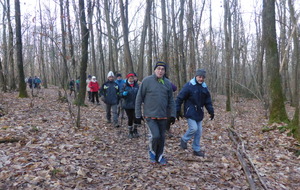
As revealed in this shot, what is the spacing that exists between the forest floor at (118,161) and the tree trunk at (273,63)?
1.17 m

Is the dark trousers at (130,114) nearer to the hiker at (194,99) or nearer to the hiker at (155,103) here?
the hiker at (194,99)

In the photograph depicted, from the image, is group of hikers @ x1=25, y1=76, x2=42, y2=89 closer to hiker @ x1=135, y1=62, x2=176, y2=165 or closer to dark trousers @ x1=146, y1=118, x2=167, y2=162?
hiker @ x1=135, y1=62, x2=176, y2=165

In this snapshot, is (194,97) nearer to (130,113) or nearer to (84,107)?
(130,113)

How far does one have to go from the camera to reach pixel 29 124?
6.97 metres

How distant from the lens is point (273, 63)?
338 inches

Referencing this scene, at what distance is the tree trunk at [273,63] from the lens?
8562 mm

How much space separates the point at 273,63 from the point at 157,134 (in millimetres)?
6327

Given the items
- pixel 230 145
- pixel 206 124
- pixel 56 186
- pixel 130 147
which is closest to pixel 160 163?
pixel 130 147

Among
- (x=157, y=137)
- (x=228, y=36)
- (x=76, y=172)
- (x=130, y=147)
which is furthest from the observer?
(x=228, y=36)

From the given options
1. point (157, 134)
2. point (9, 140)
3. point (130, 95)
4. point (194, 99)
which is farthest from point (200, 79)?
point (9, 140)

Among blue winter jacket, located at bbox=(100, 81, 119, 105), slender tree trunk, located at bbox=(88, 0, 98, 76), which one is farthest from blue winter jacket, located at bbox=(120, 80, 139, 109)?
slender tree trunk, located at bbox=(88, 0, 98, 76)

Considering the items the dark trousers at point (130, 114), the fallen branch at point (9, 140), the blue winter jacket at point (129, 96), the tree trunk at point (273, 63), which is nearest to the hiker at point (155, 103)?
the blue winter jacket at point (129, 96)

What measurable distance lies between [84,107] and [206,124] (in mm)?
6388

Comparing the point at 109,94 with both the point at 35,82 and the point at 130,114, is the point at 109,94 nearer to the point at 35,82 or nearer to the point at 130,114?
the point at 130,114
